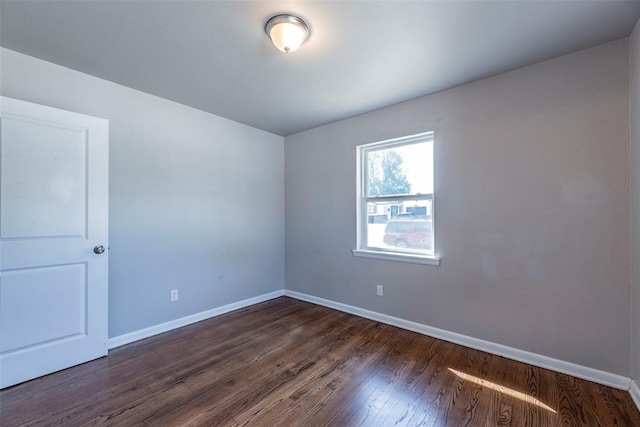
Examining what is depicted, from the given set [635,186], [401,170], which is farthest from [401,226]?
[635,186]

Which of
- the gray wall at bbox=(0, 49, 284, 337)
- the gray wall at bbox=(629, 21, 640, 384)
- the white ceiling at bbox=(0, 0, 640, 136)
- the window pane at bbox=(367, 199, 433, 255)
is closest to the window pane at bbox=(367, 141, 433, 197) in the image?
the window pane at bbox=(367, 199, 433, 255)

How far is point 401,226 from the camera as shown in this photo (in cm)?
306

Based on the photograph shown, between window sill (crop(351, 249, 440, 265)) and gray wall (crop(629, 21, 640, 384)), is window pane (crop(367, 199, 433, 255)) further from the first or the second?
gray wall (crop(629, 21, 640, 384))

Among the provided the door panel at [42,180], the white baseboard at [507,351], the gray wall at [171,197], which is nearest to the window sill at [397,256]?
the white baseboard at [507,351]

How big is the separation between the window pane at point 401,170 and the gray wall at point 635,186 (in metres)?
1.37

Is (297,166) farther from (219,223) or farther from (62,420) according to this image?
(62,420)

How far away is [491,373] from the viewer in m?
2.08

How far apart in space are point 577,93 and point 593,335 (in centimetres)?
179

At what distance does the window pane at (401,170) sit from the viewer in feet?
9.36

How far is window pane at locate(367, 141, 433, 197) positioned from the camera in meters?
2.85

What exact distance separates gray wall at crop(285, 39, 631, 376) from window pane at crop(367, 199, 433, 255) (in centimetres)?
16

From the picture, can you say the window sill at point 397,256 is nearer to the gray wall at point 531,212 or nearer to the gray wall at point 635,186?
the gray wall at point 531,212

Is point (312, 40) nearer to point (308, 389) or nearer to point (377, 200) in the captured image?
point (377, 200)

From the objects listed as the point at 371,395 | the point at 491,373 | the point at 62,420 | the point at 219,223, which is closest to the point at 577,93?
the point at 491,373
